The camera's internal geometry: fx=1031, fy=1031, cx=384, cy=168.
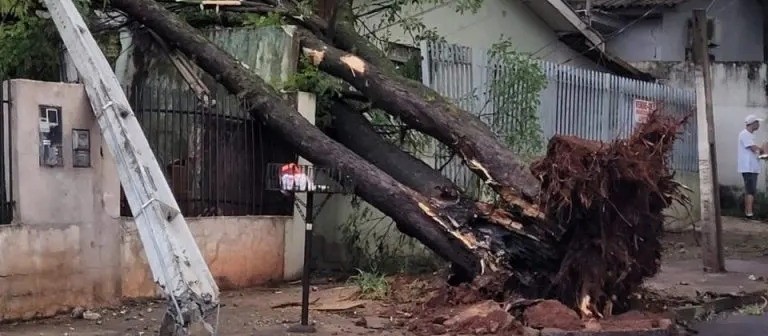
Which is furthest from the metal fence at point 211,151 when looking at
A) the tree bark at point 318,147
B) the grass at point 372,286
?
the grass at point 372,286

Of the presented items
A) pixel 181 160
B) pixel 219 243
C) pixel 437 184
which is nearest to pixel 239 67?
pixel 181 160

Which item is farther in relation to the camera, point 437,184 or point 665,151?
point 437,184

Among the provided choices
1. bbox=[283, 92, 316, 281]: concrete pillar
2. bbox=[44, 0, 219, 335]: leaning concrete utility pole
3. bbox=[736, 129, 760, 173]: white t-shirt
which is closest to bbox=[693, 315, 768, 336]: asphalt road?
bbox=[44, 0, 219, 335]: leaning concrete utility pole

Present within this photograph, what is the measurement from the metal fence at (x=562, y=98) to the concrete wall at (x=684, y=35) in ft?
11.4

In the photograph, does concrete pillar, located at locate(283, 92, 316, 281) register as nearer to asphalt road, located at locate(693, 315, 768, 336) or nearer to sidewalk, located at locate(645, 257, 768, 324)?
sidewalk, located at locate(645, 257, 768, 324)

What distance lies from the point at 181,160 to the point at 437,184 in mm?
2523

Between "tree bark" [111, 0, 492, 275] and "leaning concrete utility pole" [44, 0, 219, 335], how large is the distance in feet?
5.58

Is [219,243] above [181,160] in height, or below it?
below

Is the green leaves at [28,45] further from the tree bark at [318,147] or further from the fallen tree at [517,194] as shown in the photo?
the fallen tree at [517,194]

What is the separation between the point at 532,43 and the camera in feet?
62.8

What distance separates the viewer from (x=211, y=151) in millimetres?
10320

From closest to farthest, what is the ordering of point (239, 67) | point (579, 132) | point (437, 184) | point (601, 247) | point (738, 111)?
point (601, 247) < point (437, 184) < point (239, 67) < point (579, 132) < point (738, 111)

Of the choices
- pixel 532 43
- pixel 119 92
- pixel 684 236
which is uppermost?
pixel 532 43

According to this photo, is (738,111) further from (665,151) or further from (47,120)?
(47,120)
